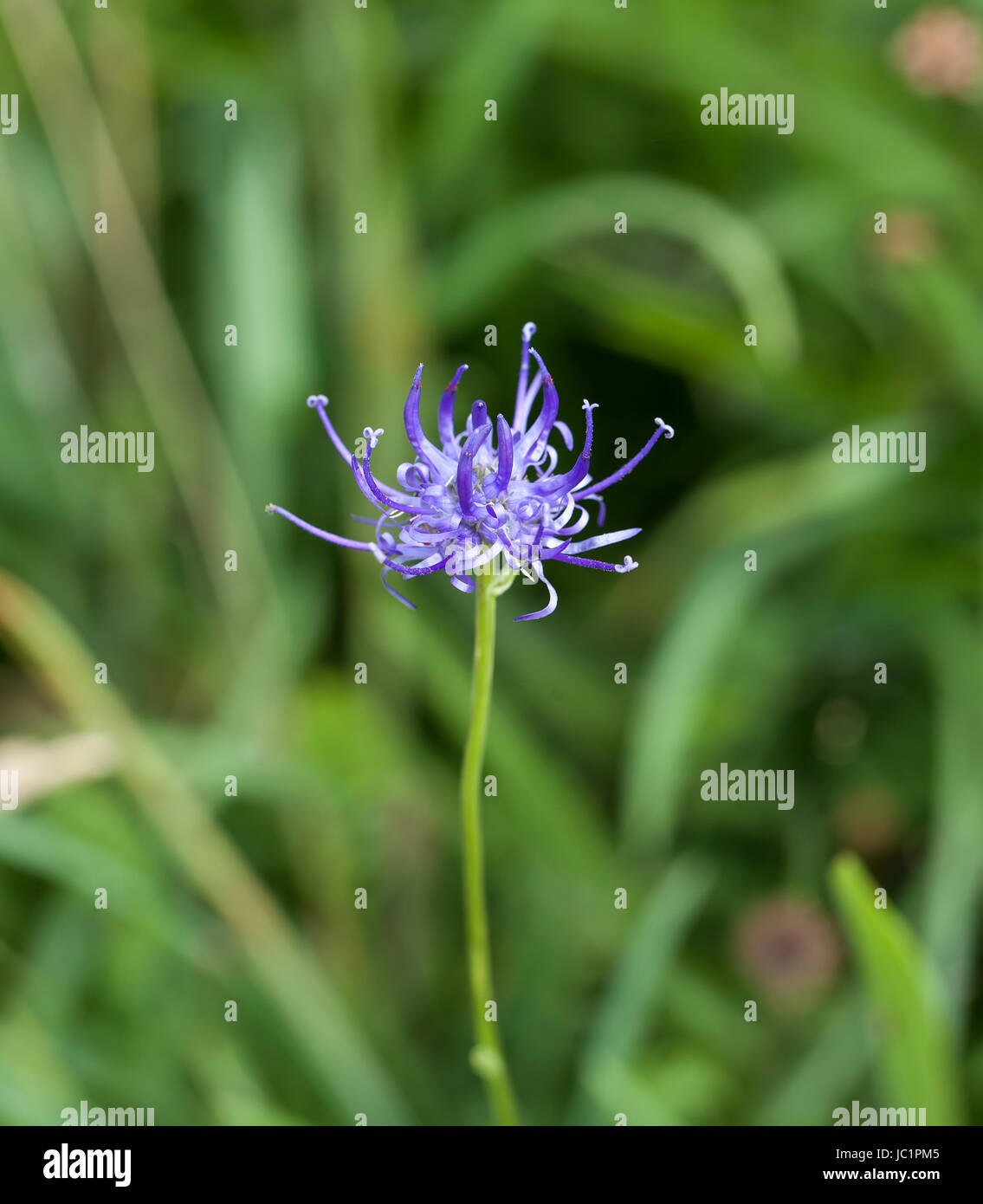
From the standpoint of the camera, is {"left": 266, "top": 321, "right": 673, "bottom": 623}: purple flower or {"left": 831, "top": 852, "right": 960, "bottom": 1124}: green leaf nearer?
{"left": 266, "top": 321, "right": 673, "bottom": 623}: purple flower

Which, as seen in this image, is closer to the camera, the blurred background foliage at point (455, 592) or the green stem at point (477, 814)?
the green stem at point (477, 814)

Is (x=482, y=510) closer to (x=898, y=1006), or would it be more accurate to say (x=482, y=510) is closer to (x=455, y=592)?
(x=898, y=1006)

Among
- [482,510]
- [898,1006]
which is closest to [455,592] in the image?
[898,1006]

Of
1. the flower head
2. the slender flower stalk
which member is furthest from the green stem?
the flower head

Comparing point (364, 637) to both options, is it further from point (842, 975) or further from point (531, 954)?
point (842, 975)

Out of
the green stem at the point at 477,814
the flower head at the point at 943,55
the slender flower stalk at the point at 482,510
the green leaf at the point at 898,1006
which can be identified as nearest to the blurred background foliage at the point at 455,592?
the flower head at the point at 943,55

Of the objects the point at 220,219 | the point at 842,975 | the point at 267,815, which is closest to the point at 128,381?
the point at 220,219

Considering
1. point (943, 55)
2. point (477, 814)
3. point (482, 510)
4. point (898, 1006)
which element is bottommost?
point (898, 1006)

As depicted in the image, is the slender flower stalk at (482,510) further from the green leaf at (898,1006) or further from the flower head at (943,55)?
Answer: the flower head at (943,55)

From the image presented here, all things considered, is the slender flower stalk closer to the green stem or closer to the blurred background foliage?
the green stem
